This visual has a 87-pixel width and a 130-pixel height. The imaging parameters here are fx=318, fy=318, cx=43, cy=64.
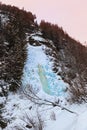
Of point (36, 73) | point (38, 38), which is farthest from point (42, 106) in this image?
point (38, 38)

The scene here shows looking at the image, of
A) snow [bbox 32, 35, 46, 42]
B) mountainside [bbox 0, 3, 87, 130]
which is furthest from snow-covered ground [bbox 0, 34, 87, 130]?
snow [bbox 32, 35, 46, 42]

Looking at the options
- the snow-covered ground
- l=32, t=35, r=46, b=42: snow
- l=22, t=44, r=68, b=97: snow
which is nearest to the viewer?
the snow-covered ground

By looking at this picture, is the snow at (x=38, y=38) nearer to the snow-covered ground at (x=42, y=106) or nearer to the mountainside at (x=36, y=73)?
the mountainside at (x=36, y=73)

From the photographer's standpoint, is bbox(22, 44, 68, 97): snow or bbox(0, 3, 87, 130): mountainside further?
bbox(22, 44, 68, 97): snow

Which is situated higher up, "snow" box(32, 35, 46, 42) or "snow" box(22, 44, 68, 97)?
"snow" box(32, 35, 46, 42)

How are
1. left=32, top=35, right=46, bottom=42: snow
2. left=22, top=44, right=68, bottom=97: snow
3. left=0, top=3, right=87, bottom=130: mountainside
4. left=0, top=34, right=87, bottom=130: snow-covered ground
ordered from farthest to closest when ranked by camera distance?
left=32, top=35, right=46, bottom=42: snow
left=22, top=44, right=68, bottom=97: snow
left=0, top=3, right=87, bottom=130: mountainside
left=0, top=34, right=87, bottom=130: snow-covered ground

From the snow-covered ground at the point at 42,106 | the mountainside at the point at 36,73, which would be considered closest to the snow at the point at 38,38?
the mountainside at the point at 36,73

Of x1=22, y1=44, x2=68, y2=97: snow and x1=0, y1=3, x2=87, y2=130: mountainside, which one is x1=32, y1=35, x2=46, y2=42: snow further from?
x1=22, y1=44, x2=68, y2=97: snow

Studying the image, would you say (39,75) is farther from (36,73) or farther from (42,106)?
(42,106)
